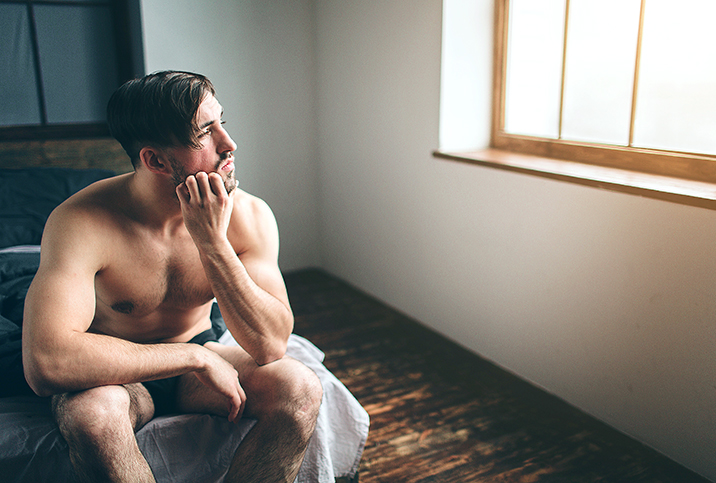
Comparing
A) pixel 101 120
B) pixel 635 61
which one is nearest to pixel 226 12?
pixel 101 120

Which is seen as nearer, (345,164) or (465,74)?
(465,74)

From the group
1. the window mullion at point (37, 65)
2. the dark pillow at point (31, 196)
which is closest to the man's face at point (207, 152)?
the dark pillow at point (31, 196)

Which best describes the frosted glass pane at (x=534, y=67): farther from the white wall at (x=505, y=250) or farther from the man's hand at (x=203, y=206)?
the man's hand at (x=203, y=206)

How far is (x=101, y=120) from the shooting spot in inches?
110

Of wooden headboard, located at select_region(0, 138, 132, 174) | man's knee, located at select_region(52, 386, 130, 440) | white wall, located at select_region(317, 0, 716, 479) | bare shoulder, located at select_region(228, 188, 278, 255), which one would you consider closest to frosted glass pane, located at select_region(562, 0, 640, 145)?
white wall, located at select_region(317, 0, 716, 479)

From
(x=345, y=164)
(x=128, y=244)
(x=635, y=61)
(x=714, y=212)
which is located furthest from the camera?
(x=345, y=164)

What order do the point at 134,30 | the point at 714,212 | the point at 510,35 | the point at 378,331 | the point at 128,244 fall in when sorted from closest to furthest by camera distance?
the point at 128,244, the point at 714,212, the point at 510,35, the point at 378,331, the point at 134,30

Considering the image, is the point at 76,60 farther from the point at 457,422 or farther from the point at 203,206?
the point at 457,422

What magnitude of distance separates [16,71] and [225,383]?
7.14ft

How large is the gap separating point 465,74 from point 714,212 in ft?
3.70

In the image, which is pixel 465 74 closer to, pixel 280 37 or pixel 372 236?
pixel 372 236

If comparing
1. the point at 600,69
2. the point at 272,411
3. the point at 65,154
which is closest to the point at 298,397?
the point at 272,411

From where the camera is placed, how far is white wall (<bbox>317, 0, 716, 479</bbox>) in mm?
1518

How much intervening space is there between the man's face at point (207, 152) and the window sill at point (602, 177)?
3.55 ft
